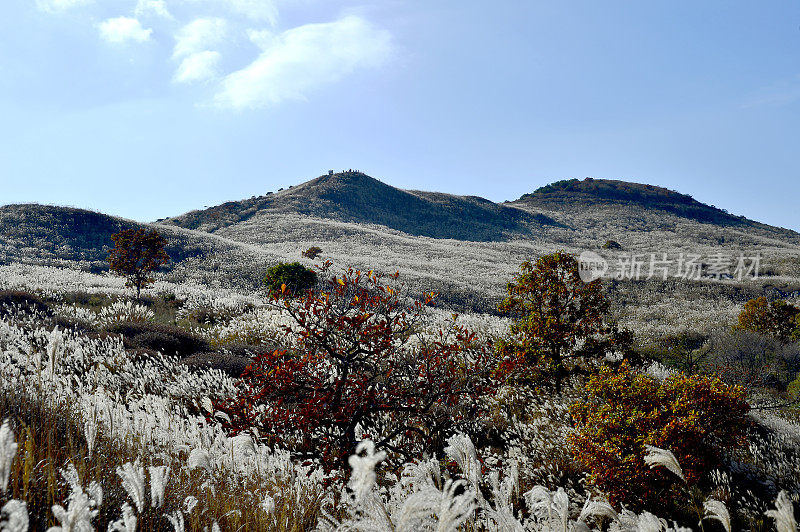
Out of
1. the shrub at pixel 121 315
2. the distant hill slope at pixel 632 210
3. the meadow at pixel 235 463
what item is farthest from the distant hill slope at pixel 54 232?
the distant hill slope at pixel 632 210

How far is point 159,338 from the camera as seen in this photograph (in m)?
11.9

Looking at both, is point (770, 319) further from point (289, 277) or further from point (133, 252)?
point (133, 252)

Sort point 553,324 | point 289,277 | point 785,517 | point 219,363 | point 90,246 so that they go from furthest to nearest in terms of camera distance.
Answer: point 90,246 < point 289,277 < point 553,324 < point 219,363 < point 785,517

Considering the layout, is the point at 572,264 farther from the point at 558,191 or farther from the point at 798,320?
the point at 558,191

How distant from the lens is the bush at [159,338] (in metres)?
11.4

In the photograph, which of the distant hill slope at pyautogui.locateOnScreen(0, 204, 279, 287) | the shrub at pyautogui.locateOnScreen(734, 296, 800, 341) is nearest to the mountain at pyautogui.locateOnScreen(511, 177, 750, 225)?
the distant hill slope at pyautogui.locateOnScreen(0, 204, 279, 287)

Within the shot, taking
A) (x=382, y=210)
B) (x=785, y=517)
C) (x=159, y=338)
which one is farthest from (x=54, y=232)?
(x=382, y=210)

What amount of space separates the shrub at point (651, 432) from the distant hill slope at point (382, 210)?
75083 millimetres

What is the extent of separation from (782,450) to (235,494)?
931cm

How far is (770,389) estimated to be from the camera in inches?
590

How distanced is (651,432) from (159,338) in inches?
457

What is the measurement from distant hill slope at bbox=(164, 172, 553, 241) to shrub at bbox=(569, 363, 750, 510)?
246 feet

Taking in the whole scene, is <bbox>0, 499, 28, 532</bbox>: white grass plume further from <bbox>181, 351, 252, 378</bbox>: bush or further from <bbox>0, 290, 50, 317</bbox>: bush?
<bbox>0, 290, 50, 317</bbox>: bush

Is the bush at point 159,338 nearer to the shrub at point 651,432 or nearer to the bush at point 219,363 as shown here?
the bush at point 219,363
